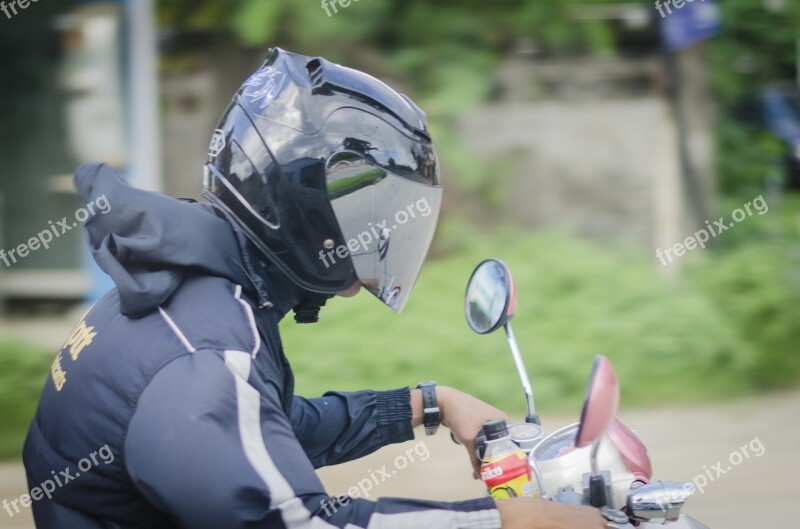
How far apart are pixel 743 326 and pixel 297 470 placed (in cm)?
474

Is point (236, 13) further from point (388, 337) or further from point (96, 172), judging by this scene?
point (96, 172)

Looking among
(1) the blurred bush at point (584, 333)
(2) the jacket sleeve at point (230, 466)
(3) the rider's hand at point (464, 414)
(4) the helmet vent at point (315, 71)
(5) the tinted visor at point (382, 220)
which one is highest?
(4) the helmet vent at point (315, 71)

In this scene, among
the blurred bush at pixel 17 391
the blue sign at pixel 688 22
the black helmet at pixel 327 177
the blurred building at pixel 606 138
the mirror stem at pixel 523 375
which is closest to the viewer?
the black helmet at pixel 327 177

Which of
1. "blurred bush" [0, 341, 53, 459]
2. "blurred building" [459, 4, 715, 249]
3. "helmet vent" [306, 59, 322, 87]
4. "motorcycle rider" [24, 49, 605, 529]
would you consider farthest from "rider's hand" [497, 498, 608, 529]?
"blurred building" [459, 4, 715, 249]

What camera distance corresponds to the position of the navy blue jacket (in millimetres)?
1541

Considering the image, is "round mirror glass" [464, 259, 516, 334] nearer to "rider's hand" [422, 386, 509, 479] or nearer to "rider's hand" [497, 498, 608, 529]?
"rider's hand" [422, 386, 509, 479]

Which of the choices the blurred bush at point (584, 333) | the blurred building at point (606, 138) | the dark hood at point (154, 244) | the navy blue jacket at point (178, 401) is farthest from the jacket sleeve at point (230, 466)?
the blurred building at point (606, 138)

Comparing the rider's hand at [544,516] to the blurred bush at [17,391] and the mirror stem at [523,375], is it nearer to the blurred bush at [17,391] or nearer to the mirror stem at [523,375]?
the mirror stem at [523,375]

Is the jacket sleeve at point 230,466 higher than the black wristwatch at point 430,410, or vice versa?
the jacket sleeve at point 230,466

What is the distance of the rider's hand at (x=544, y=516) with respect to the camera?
5.35ft

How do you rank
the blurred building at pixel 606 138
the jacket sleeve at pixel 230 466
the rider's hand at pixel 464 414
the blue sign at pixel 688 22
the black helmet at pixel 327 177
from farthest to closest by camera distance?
the blurred building at pixel 606 138 < the blue sign at pixel 688 22 < the rider's hand at pixel 464 414 < the black helmet at pixel 327 177 < the jacket sleeve at pixel 230 466

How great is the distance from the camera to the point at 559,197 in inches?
269

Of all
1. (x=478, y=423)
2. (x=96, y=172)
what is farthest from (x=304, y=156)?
(x=478, y=423)

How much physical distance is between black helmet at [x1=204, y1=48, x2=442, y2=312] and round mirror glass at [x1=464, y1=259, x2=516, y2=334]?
23 cm
